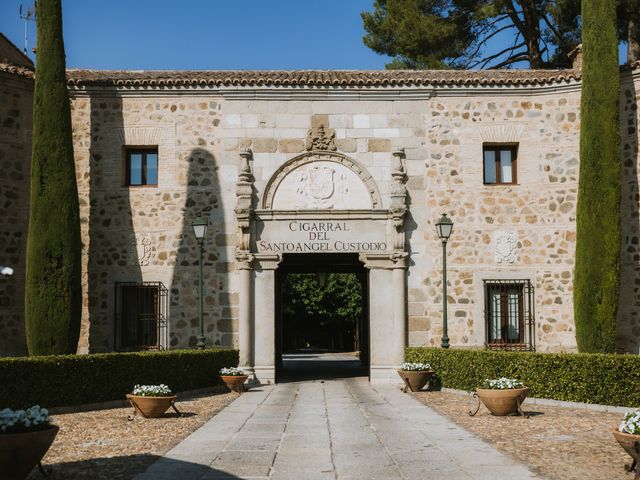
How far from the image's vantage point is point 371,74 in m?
17.9

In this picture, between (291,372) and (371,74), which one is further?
(291,372)

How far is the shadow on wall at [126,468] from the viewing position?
7129mm

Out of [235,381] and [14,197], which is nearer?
[235,381]

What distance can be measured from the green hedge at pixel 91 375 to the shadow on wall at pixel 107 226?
116 inches

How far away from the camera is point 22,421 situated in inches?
269

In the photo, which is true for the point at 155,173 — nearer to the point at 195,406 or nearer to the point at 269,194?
the point at 269,194

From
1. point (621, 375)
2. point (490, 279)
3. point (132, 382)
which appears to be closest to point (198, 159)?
point (132, 382)

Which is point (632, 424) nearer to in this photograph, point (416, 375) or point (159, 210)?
point (416, 375)

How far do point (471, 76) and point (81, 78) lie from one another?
9.33m

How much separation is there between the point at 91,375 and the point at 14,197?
5.81m

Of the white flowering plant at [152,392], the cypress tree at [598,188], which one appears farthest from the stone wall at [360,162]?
the white flowering plant at [152,392]

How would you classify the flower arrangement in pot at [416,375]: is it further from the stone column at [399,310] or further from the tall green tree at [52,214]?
the tall green tree at [52,214]

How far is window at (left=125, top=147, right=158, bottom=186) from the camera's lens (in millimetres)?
17719

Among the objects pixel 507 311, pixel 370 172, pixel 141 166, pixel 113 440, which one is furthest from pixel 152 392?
pixel 507 311
